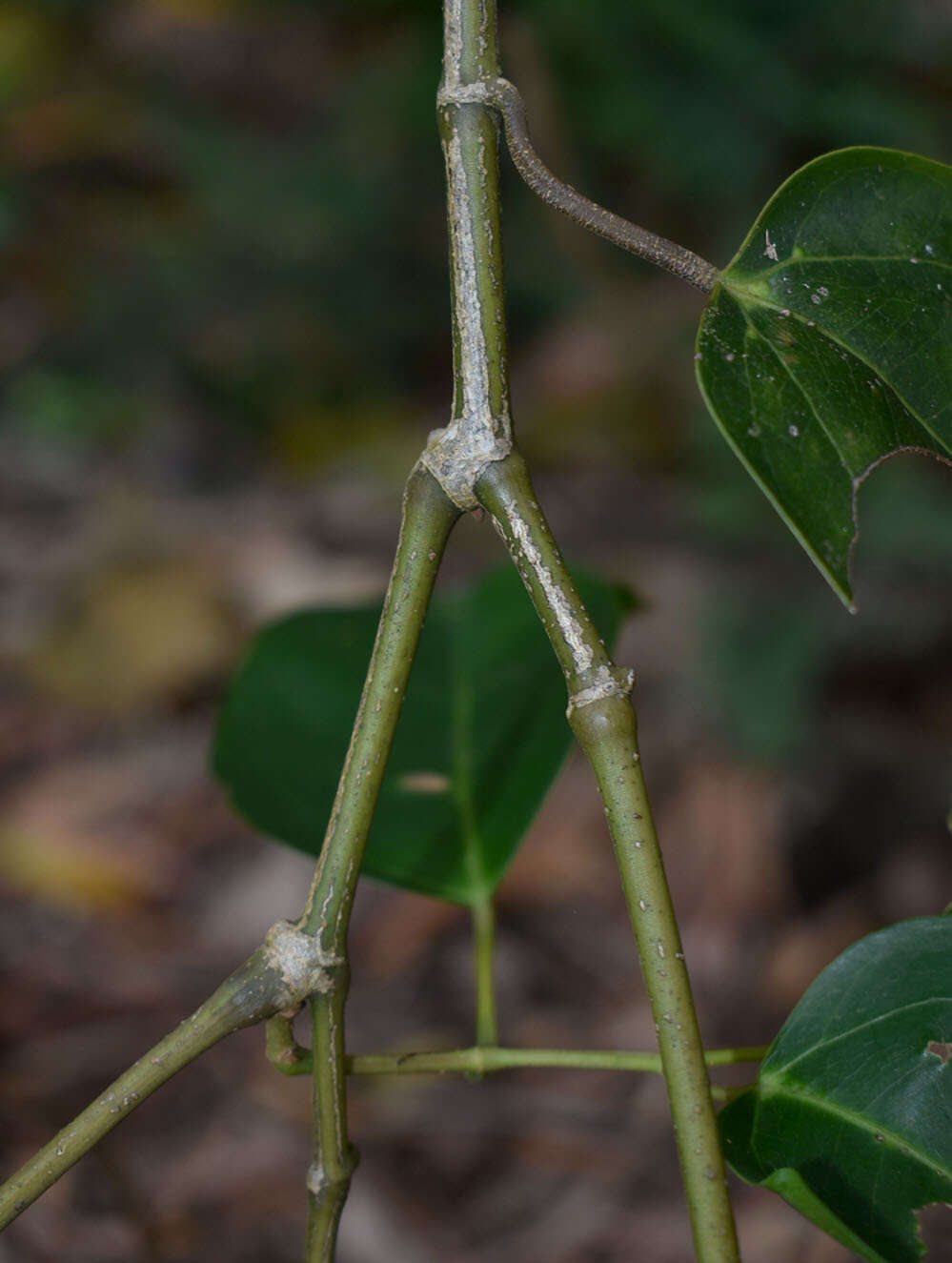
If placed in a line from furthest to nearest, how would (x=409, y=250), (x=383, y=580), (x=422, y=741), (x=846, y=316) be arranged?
(x=409, y=250) → (x=383, y=580) → (x=422, y=741) → (x=846, y=316)

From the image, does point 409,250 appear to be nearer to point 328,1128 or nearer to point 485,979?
point 485,979

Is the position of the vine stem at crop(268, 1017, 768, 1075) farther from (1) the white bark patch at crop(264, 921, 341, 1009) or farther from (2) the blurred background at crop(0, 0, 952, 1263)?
(2) the blurred background at crop(0, 0, 952, 1263)

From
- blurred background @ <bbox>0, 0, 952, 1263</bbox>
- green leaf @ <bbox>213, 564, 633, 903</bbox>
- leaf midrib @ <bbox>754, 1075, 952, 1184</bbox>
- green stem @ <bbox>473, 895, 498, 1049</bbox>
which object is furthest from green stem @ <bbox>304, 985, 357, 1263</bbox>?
blurred background @ <bbox>0, 0, 952, 1263</bbox>

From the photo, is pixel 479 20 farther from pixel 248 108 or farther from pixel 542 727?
pixel 248 108

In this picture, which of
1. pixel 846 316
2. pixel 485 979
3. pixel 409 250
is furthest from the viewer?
pixel 409 250

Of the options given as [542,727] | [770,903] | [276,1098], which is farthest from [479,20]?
[770,903]

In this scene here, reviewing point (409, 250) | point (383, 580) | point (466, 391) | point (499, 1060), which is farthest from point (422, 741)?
point (409, 250)

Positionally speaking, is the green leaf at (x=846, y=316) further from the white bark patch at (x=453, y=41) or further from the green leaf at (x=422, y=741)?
the green leaf at (x=422, y=741)
